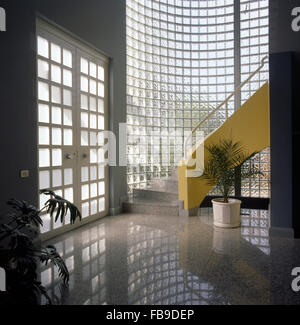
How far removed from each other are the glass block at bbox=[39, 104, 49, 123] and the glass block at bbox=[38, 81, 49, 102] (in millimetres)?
113

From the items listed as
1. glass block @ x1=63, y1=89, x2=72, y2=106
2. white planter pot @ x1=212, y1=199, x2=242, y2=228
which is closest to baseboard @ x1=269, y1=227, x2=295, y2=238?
white planter pot @ x1=212, y1=199, x2=242, y2=228

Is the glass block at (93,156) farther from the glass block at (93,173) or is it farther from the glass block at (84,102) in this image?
the glass block at (84,102)

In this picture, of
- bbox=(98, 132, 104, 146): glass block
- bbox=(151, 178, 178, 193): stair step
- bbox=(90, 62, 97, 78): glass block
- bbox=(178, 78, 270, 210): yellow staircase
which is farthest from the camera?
bbox=(151, 178, 178, 193): stair step

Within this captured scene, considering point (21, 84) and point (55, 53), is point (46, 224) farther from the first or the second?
point (55, 53)

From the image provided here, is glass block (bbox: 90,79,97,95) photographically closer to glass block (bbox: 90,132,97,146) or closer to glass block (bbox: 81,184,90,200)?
glass block (bbox: 90,132,97,146)

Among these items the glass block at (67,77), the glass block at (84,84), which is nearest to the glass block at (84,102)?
the glass block at (84,84)

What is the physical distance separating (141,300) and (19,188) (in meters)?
2.22

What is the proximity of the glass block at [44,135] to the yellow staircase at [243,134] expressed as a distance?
→ 266 centimetres

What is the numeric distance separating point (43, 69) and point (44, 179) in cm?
161

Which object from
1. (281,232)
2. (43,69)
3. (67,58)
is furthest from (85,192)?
(281,232)

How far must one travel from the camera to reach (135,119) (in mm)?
7031

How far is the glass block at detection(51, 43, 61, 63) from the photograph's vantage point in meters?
4.63

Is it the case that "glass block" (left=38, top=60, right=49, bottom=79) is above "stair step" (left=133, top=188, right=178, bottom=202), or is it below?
above

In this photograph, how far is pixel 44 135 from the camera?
4480 millimetres
